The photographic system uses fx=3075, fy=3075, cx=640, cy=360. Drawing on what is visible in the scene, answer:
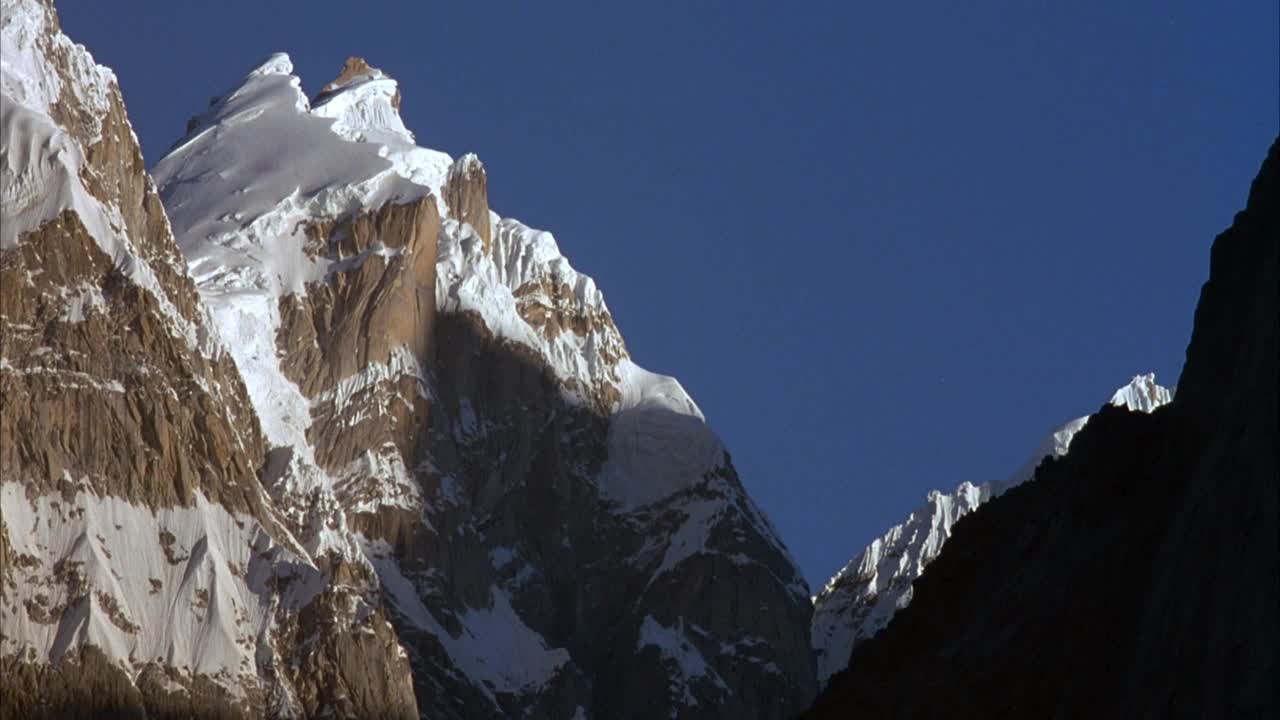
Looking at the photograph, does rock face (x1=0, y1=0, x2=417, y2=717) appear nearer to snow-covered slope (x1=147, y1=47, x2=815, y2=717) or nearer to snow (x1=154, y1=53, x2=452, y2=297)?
snow-covered slope (x1=147, y1=47, x2=815, y2=717)

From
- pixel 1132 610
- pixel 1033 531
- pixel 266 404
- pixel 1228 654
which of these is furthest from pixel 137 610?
pixel 1228 654

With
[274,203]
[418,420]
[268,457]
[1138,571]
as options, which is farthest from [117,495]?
[1138,571]

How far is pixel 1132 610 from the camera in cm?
5816

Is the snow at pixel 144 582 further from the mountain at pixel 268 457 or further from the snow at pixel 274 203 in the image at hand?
the snow at pixel 274 203

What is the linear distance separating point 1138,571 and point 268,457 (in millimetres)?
113071

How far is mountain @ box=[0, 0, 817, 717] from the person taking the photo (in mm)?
136500

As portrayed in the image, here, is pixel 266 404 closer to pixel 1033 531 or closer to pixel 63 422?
pixel 63 422

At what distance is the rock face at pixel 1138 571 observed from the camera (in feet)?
154

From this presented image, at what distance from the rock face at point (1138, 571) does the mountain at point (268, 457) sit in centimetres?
6528

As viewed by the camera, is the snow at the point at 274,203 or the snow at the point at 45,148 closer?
the snow at the point at 45,148

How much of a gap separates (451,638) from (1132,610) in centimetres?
12157

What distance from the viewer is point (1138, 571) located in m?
59.2

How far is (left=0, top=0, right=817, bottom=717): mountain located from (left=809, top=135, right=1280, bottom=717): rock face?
65.3 meters

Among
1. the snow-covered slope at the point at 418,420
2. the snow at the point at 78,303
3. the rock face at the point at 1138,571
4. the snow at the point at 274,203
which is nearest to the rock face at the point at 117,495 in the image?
the snow at the point at 78,303
